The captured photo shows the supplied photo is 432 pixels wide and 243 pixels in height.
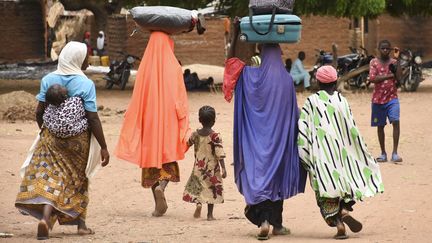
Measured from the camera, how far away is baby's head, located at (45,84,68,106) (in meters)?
8.66

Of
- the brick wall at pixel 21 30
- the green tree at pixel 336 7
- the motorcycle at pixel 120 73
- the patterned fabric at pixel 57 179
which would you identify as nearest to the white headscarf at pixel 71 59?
the patterned fabric at pixel 57 179

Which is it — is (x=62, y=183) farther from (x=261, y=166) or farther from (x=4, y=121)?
(x=4, y=121)

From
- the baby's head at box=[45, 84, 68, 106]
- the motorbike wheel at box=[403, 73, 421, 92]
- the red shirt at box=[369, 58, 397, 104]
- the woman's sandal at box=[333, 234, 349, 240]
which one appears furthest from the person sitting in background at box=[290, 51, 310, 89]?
the baby's head at box=[45, 84, 68, 106]

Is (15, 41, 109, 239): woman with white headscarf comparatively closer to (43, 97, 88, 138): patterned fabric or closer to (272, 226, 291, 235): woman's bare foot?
(43, 97, 88, 138): patterned fabric

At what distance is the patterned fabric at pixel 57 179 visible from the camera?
28.4 feet

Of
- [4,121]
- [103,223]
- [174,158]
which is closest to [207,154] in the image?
[174,158]

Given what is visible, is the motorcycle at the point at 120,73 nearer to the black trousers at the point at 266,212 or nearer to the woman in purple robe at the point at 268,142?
the woman in purple robe at the point at 268,142

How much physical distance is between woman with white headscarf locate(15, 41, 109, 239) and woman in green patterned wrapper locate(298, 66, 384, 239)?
5.66 ft

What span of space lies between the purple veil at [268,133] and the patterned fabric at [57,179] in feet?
4.37

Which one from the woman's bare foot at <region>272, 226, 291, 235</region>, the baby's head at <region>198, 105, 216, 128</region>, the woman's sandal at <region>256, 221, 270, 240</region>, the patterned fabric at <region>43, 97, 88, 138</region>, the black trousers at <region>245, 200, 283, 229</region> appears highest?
the patterned fabric at <region>43, 97, 88, 138</region>

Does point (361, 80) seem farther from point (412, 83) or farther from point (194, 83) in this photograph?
point (194, 83)

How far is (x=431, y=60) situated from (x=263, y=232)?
3136 cm

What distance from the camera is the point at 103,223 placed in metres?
9.95

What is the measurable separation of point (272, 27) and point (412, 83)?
18.7m
